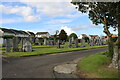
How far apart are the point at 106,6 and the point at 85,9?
7.59 ft

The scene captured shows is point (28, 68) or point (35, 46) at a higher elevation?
point (35, 46)

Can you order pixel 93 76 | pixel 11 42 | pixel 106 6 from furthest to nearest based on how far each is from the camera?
pixel 11 42 < pixel 106 6 < pixel 93 76

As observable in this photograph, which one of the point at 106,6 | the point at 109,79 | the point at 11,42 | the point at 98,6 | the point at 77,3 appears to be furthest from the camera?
the point at 11,42

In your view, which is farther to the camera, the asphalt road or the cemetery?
the cemetery

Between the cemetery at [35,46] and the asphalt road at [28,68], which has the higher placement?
the cemetery at [35,46]

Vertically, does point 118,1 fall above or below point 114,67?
above

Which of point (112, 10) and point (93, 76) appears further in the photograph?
Answer: point (112, 10)

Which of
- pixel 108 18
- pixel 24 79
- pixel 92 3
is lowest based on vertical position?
pixel 24 79

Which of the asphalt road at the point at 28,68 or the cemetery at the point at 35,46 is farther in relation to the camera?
the cemetery at the point at 35,46

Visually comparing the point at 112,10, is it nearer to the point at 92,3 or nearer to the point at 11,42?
the point at 92,3

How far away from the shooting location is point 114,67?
8188 mm

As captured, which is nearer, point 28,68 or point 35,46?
point 28,68

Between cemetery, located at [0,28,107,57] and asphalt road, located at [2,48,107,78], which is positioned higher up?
cemetery, located at [0,28,107,57]

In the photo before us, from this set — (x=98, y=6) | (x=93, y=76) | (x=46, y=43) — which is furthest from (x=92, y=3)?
(x=46, y=43)
